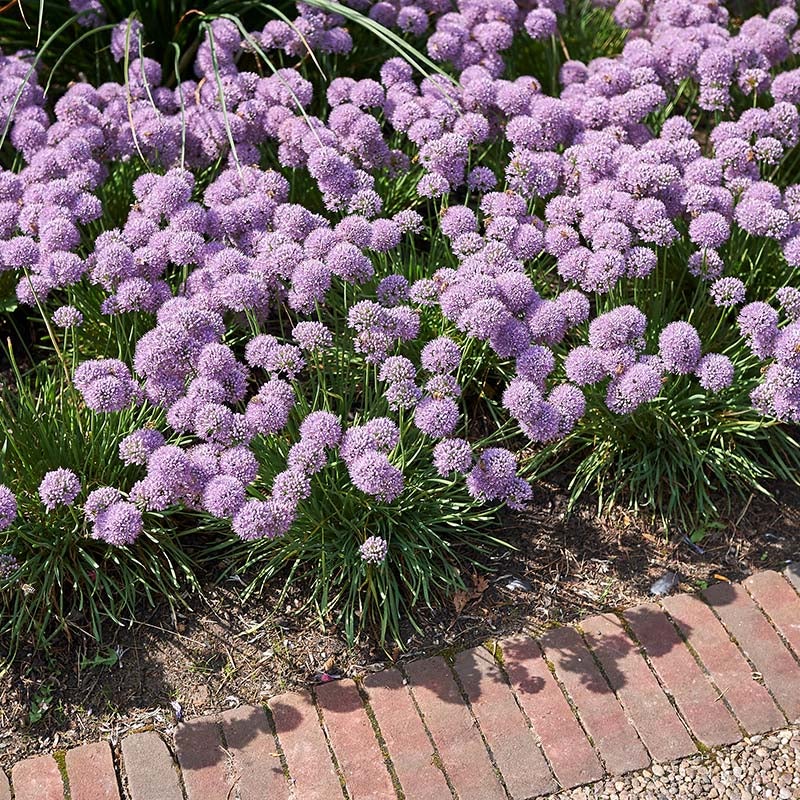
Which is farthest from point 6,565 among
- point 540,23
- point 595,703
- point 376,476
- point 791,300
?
point 540,23

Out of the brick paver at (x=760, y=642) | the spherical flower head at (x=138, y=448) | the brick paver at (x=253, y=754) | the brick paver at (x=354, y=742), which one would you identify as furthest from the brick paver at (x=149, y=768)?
the brick paver at (x=760, y=642)

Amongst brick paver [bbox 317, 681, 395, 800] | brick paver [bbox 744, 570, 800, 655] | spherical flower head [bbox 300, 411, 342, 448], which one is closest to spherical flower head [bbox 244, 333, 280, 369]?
spherical flower head [bbox 300, 411, 342, 448]

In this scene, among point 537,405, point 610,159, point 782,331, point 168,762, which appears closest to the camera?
point 168,762

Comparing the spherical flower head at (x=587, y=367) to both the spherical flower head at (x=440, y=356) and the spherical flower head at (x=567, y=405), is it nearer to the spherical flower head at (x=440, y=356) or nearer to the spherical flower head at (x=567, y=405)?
the spherical flower head at (x=567, y=405)

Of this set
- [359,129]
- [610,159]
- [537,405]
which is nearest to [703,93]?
[610,159]

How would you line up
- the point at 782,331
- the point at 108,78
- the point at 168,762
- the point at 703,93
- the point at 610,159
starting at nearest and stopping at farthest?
the point at 168,762
the point at 782,331
the point at 610,159
the point at 703,93
the point at 108,78

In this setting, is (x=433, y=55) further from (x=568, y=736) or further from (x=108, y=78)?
(x=568, y=736)

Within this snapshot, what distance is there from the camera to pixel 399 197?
4.14 metres

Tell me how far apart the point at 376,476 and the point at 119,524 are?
2.38 ft

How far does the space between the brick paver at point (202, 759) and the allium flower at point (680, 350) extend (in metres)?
1.77

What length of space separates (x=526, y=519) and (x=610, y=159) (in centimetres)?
139

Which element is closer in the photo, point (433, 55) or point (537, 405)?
point (537, 405)

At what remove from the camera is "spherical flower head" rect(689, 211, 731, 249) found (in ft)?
11.1

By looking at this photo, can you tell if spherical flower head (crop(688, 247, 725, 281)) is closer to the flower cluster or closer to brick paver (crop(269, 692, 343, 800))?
the flower cluster
